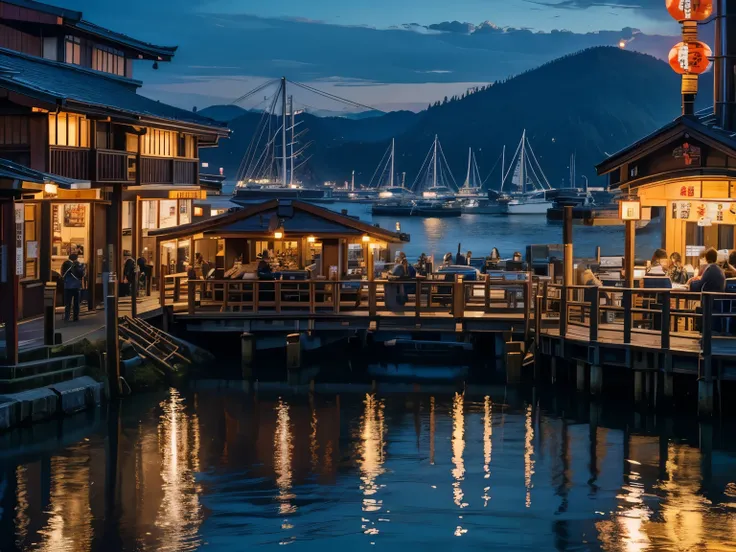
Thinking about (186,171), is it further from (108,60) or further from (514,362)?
(514,362)

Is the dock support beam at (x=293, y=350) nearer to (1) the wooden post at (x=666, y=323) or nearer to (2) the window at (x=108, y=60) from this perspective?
(1) the wooden post at (x=666, y=323)

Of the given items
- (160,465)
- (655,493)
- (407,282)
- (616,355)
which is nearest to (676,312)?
(616,355)

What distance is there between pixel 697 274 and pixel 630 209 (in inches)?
149

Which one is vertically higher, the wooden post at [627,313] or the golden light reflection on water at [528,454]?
the wooden post at [627,313]

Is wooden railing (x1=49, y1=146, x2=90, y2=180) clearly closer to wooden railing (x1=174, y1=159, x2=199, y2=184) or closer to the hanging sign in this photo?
wooden railing (x1=174, y1=159, x2=199, y2=184)

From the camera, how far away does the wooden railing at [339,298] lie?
34316 millimetres

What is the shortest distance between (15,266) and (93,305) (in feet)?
32.4

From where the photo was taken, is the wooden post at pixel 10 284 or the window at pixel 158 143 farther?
the window at pixel 158 143

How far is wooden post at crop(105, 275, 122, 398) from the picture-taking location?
2812 centimetres

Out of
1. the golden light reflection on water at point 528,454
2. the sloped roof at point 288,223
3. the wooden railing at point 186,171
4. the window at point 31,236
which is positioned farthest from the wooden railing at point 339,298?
the wooden railing at point 186,171

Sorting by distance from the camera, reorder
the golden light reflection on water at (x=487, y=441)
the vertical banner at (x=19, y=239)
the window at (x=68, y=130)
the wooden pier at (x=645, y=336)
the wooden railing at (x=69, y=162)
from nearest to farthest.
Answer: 1. the golden light reflection on water at (x=487, y=441)
2. the wooden pier at (x=645, y=336)
3. the vertical banner at (x=19, y=239)
4. the wooden railing at (x=69, y=162)
5. the window at (x=68, y=130)

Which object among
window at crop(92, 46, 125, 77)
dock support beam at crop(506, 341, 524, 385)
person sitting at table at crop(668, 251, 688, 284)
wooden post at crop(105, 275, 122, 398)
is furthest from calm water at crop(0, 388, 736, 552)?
window at crop(92, 46, 125, 77)

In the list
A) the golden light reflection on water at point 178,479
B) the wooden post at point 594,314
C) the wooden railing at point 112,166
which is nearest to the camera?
the golden light reflection on water at point 178,479

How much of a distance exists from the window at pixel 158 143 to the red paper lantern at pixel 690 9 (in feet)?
61.0
